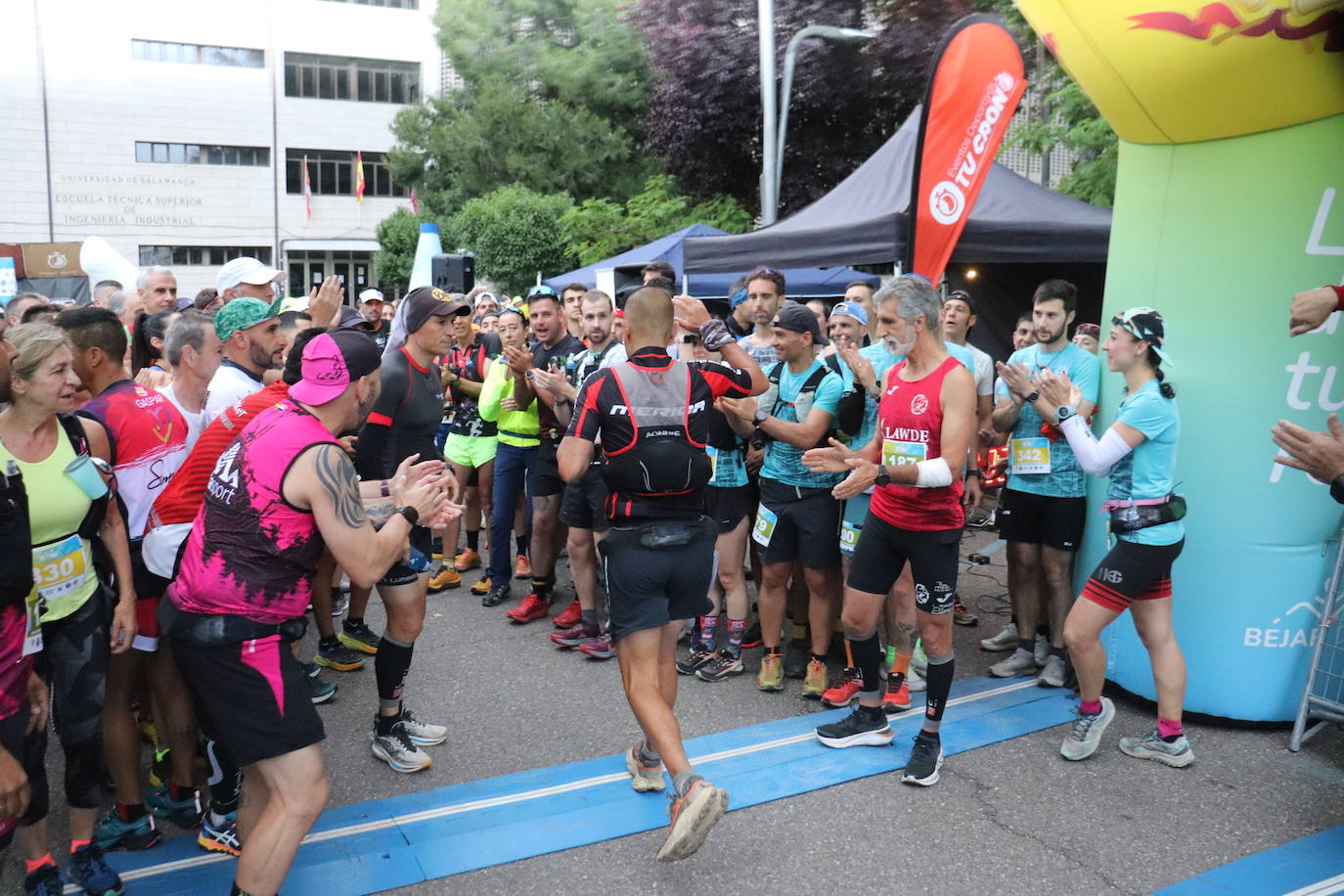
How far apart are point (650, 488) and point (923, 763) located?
1.70 m

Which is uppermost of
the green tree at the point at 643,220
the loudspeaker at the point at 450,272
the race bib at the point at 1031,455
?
the green tree at the point at 643,220

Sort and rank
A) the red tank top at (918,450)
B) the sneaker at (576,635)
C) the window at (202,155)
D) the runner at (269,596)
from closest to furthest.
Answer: the runner at (269,596), the red tank top at (918,450), the sneaker at (576,635), the window at (202,155)

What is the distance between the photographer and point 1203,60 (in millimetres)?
4172

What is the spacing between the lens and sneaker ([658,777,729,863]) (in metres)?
3.26

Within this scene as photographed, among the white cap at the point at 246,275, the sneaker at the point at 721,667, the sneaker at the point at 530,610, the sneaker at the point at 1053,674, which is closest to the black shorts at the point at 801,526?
the sneaker at the point at 721,667

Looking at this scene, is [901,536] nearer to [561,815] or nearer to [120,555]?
[561,815]

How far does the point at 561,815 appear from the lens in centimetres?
390

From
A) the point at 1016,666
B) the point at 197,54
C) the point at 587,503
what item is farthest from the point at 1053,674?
the point at 197,54

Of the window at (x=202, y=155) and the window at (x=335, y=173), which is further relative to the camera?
the window at (x=335, y=173)

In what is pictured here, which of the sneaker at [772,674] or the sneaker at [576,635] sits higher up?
the sneaker at [772,674]

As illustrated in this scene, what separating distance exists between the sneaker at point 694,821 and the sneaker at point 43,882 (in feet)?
6.54

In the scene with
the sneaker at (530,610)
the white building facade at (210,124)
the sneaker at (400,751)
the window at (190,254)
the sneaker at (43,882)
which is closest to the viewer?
the sneaker at (43,882)

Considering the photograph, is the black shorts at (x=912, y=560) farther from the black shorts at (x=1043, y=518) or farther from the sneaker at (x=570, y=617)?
the sneaker at (x=570, y=617)

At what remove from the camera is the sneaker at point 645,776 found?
4.09 metres
